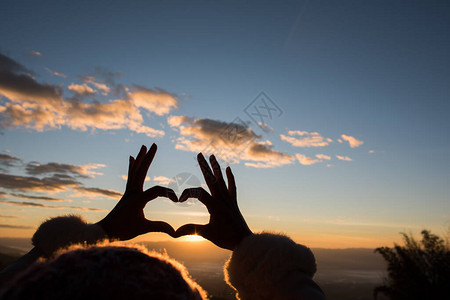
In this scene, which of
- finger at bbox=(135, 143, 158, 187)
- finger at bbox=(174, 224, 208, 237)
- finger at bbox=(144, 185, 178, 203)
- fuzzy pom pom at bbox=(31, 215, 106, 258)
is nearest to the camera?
fuzzy pom pom at bbox=(31, 215, 106, 258)

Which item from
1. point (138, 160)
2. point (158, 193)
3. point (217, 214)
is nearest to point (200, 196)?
point (217, 214)

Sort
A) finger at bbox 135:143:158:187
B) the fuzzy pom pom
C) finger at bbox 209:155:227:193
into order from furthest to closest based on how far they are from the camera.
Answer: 1. finger at bbox 135:143:158:187
2. finger at bbox 209:155:227:193
3. the fuzzy pom pom

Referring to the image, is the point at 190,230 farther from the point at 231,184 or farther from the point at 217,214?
the point at 231,184

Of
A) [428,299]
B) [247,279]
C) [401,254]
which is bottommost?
[428,299]

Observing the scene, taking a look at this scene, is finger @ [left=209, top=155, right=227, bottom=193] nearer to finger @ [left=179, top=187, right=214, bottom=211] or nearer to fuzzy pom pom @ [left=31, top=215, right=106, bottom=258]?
finger @ [left=179, top=187, right=214, bottom=211]

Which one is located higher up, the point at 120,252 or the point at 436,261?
the point at 120,252

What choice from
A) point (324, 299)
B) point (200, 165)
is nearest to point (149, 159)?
point (200, 165)

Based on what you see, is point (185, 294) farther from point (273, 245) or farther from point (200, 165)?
point (200, 165)

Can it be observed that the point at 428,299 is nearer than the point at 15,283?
No

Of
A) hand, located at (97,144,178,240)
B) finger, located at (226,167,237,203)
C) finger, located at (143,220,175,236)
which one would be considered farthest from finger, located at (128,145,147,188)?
finger, located at (226,167,237,203)
